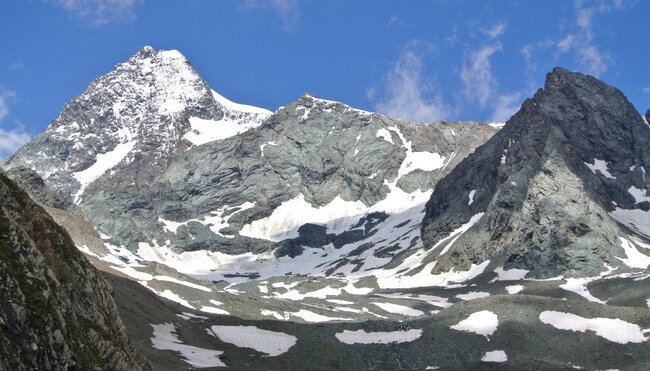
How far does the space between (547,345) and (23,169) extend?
147m

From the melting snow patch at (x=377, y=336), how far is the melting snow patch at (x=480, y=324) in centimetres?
580

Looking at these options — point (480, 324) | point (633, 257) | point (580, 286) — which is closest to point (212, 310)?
point (480, 324)

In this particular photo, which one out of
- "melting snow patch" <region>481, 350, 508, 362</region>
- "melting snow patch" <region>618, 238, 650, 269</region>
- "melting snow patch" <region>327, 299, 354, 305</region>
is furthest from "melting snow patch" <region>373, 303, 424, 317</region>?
"melting snow patch" <region>481, 350, 508, 362</region>

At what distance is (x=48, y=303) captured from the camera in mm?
32906

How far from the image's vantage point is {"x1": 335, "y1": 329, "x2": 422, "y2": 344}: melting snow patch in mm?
85938

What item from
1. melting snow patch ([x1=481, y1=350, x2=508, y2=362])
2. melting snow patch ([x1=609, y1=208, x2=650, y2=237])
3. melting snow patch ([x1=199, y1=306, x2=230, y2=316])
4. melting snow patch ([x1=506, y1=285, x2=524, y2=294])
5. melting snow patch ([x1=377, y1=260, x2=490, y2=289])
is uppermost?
melting snow patch ([x1=609, y1=208, x2=650, y2=237])

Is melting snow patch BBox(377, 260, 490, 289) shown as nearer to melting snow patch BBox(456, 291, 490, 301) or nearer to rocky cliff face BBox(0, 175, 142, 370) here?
melting snow patch BBox(456, 291, 490, 301)

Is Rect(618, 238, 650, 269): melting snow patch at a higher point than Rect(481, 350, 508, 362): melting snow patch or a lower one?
higher

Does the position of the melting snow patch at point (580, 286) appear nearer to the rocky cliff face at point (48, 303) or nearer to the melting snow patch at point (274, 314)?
the melting snow patch at point (274, 314)

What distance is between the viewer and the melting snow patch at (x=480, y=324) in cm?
8731

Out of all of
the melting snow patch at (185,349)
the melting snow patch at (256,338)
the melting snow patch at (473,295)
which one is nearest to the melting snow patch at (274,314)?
the melting snow patch at (256,338)

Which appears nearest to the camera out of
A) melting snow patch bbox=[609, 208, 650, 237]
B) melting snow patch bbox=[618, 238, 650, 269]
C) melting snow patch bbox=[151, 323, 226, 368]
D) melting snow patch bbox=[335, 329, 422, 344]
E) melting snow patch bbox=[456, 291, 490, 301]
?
melting snow patch bbox=[151, 323, 226, 368]

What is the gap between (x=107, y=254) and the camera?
160375mm

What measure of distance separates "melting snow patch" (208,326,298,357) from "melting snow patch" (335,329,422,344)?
637 centimetres
